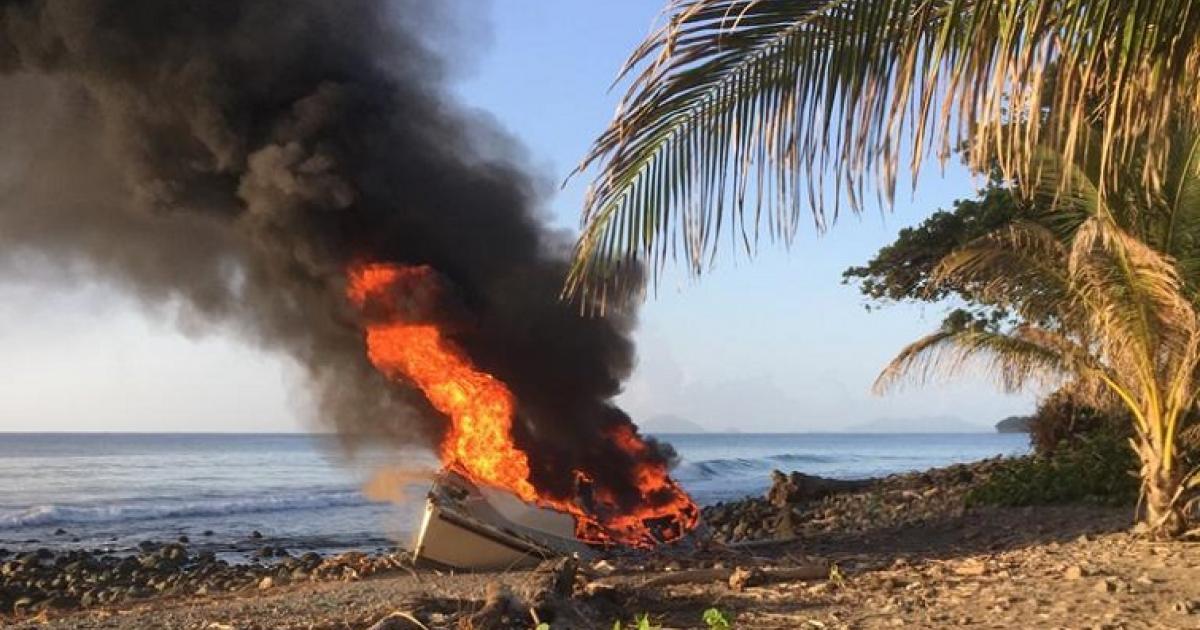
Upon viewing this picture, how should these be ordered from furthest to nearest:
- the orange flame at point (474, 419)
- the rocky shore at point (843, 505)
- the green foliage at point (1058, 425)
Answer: the green foliage at point (1058, 425) < the rocky shore at point (843, 505) < the orange flame at point (474, 419)

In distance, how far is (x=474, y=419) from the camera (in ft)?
44.0

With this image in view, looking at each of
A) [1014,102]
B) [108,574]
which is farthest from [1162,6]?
[108,574]

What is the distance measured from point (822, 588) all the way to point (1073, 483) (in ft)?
23.0

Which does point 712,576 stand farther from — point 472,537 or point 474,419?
point 474,419

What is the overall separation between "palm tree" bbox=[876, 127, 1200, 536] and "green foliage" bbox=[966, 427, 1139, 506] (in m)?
3.39

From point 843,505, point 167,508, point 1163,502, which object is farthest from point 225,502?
point 1163,502

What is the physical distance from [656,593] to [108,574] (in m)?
12.8

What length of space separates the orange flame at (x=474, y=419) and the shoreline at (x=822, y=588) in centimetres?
81

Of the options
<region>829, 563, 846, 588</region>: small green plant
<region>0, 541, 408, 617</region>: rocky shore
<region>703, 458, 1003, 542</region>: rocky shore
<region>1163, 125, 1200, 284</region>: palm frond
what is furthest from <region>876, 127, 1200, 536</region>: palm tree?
<region>0, 541, 408, 617</region>: rocky shore

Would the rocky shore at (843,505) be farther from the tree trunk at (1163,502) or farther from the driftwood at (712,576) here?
the driftwood at (712,576)

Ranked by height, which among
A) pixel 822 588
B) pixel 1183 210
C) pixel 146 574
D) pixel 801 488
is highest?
pixel 1183 210

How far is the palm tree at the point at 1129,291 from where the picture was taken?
9312 millimetres

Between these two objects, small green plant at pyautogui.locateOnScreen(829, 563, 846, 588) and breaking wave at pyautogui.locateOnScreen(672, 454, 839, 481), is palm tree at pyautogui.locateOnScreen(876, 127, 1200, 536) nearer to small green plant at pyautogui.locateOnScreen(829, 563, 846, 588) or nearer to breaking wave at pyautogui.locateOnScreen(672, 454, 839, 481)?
small green plant at pyautogui.locateOnScreen(829, 563, 846, 588)

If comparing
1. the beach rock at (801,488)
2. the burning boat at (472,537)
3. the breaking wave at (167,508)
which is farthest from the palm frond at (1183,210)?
the breaking wave at (167,508)
